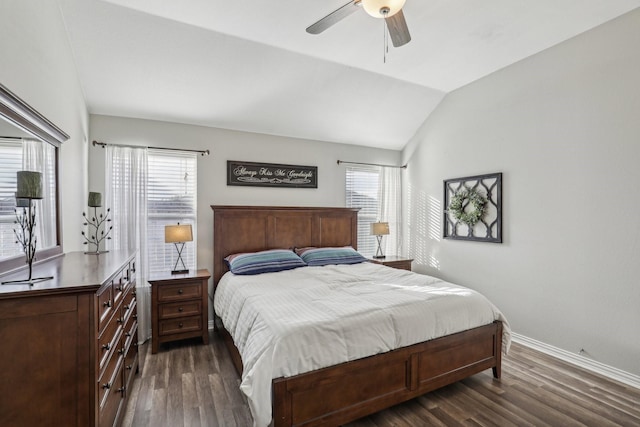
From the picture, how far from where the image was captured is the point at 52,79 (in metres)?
2.17

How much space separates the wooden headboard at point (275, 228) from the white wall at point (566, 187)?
169cm

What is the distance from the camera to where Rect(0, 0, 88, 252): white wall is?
1586 millimetres

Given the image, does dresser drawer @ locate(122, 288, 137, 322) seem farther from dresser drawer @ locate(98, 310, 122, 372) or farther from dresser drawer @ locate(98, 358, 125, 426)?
dresser drawer @ locate(98, 358, 125, 426)

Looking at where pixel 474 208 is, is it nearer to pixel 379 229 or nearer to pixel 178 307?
pixel 379 229

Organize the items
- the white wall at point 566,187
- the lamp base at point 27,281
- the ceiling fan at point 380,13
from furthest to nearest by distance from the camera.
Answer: the white wall at point 566,187
the ceiling fan at point 380,13
the lamp base at point 27,281

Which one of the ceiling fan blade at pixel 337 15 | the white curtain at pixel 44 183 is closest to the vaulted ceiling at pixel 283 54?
the ceiling fan blade at pixel 337 15

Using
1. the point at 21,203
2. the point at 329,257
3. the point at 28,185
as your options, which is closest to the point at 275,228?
the point at 329,257

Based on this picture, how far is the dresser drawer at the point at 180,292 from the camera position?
322cm

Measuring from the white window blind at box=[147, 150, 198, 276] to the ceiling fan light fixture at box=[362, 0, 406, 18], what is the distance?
279cm

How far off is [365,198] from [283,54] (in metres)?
2.65

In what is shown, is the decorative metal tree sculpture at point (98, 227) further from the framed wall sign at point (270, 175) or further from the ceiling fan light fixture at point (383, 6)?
the ceiling fan light fixture at point (383, 6)

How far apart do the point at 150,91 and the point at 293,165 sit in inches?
77.3

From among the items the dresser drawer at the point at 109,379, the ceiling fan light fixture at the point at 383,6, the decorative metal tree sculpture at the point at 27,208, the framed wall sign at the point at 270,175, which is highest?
the ceiling fan light fixture at the point at 383,6

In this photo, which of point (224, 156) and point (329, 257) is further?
point (224, 156)
